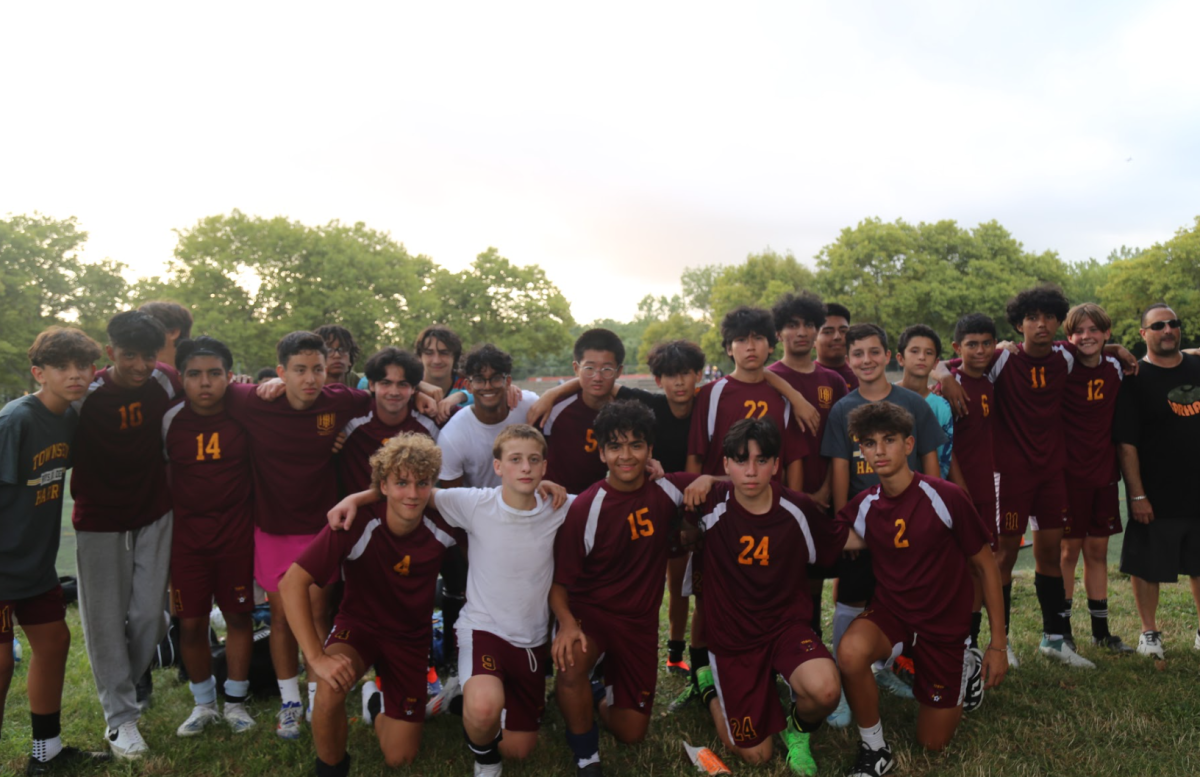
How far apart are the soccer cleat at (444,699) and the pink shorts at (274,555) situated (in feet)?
3.80

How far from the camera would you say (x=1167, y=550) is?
4.96m

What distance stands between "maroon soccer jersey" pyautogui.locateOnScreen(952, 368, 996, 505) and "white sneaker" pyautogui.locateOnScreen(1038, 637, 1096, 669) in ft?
3.93

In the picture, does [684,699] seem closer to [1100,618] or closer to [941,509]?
[941,509]

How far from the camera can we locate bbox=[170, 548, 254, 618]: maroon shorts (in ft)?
13.7

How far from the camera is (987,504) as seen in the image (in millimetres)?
4734

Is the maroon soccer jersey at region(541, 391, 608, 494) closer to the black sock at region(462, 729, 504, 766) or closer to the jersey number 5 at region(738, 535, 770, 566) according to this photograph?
the jersey number 5 at region(738, 535, 770, 566)

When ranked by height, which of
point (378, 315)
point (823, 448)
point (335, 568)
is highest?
point (378, 315)

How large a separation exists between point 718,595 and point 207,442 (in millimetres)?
3097

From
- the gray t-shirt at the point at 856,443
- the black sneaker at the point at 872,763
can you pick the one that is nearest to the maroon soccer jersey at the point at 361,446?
the gray t-shirt at the point at 856,443

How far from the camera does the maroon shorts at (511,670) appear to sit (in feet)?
11.9

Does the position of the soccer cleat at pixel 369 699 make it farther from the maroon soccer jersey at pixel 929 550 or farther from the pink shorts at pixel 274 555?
the maroon soccer jersey at pixel 929 550

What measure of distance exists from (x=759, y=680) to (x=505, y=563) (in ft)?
4.77

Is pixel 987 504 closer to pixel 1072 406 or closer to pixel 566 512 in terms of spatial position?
pixel 1072 406

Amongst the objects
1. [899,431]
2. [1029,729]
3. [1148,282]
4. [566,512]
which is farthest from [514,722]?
[1148,282]
